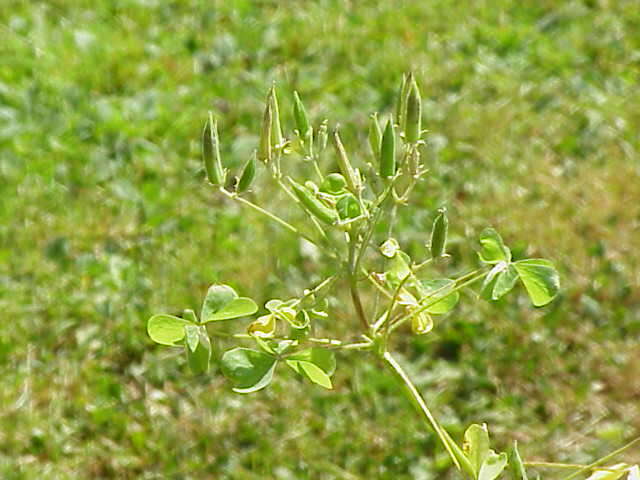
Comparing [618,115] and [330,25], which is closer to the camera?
[618,115]

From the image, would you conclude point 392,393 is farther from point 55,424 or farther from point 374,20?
point 374,20

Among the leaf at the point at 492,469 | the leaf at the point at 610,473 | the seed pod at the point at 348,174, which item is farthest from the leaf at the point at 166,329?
the leaf at the point at 610,473

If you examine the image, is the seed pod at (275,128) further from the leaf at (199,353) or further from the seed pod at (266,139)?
the leaf at (199,353)

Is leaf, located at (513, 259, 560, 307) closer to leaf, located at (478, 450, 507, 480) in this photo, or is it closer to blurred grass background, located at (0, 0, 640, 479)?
leaf, located at (478, 450, 507, 480)

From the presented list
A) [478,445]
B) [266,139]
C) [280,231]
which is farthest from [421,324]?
[280,231]

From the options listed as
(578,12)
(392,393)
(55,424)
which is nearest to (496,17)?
(578,12)

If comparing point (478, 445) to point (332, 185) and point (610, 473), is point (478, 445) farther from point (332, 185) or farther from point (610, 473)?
point (332, 185)
